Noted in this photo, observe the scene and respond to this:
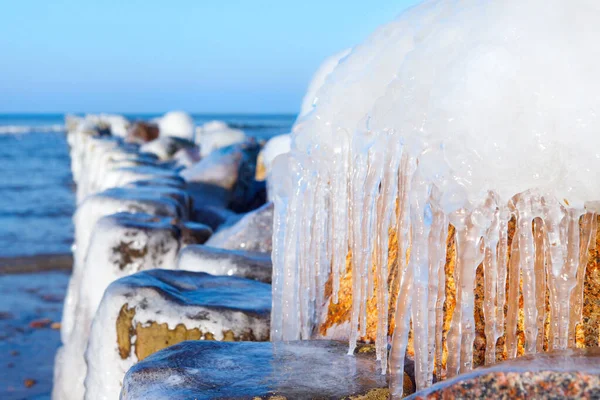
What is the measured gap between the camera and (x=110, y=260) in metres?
4.71

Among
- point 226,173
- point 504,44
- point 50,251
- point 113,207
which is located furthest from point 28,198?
point 504,44

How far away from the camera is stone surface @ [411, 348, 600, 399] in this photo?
155 cm

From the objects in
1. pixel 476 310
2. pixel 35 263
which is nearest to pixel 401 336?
pixel 476 310

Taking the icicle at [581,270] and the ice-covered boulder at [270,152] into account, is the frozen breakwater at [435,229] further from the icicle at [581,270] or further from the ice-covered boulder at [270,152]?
the ice-covered boulder at [270,152]

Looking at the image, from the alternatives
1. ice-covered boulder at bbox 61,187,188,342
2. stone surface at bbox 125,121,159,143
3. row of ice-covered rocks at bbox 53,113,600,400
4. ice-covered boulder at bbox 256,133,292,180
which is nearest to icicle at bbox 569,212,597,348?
row of ice-covered rocks at bbox 53,113,600,400

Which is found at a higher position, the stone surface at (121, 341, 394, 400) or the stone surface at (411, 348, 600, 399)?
the stone surface at (411, 348, 600, 399)

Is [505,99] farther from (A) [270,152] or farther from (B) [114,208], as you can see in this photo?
(A) [270,152]

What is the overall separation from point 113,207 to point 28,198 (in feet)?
41.5

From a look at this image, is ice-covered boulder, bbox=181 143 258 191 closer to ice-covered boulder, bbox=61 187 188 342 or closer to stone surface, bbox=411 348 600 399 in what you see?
ice-covered boulder, bbox=61 187 188 342

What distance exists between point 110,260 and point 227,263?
1057mm

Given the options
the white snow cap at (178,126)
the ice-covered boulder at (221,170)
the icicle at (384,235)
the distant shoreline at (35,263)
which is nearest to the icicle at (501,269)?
the icicle at (384,235)

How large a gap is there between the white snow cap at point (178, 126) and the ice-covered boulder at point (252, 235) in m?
17.0

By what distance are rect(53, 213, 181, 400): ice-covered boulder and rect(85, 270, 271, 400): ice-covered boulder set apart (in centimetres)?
123

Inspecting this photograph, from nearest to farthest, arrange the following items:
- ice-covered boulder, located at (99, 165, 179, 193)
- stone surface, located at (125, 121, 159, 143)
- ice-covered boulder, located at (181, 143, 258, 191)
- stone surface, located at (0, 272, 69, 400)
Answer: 1. stone surface, located at (0, 272, 69, 400)
2. ice-covered boulder, located at (99, 165, 179, 193)
3. ice-covered boulder, located at (181, 143, 258, 191)
4. stone surface, located at (125, 121, 159, 143)
